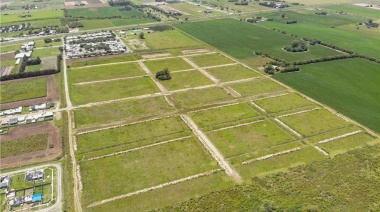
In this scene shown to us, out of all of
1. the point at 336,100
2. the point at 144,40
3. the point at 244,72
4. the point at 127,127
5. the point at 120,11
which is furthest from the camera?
the point at 120,11

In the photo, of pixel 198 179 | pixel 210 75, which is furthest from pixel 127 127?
pixel 210 75

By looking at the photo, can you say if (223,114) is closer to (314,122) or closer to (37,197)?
(314,122)

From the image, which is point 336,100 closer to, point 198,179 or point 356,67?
point 356,67

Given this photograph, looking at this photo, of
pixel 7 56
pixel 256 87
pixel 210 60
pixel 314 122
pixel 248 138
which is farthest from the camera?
pixel 7 56

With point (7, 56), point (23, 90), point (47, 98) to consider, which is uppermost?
point (7, 56)

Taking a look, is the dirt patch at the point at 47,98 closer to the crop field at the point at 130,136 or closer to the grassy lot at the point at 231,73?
the crop field at the point at 130,136

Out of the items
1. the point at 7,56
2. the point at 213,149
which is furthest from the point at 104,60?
the point at 213,149
